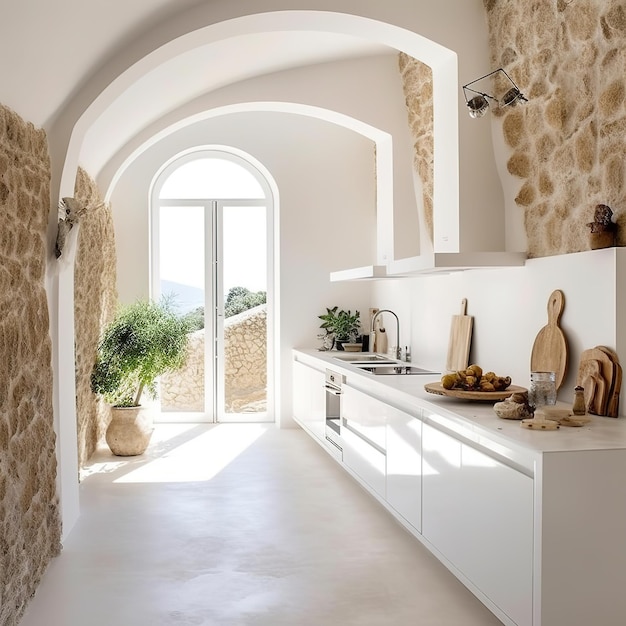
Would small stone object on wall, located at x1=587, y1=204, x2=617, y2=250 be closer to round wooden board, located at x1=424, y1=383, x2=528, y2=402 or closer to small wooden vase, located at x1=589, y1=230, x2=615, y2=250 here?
small wooden vase, located at x1=589, y1=230, x2=615, y2=250

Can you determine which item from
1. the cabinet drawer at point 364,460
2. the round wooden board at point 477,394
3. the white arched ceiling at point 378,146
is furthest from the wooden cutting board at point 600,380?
the white arched ceiling at point 378,146

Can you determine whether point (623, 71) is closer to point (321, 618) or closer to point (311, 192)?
point (321, 618)

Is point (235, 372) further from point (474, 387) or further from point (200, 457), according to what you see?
point (474, 387)

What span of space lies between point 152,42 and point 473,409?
265 centimetres

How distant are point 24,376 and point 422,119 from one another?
378 cm

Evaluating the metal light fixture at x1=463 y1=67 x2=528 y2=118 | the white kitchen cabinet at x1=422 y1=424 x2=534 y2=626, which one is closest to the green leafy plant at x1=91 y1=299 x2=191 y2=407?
the white kitchen cabinet at x1=422 y1=424 x2=534 y2=626

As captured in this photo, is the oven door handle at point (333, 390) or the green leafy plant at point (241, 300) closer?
the oven door handle at point (333, 390)

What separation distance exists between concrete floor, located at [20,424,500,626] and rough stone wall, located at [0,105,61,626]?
217mm

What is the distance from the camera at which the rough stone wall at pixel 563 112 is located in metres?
3.41

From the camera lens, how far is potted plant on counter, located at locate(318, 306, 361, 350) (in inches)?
299

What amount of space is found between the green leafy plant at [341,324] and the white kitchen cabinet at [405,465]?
325 centimetres

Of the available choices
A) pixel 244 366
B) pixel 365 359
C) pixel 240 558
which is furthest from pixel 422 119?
pixel 240 558

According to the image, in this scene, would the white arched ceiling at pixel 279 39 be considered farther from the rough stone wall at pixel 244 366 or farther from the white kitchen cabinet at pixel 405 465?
the rough stone wall at pixel 244 366

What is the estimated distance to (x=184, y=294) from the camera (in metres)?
8.14
